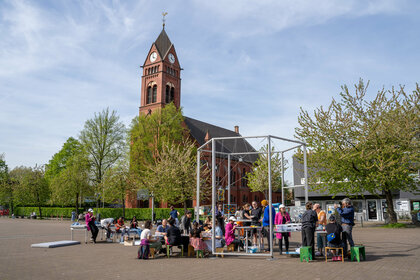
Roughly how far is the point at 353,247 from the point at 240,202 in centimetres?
5197

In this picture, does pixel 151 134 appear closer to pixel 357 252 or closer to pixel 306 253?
pixel 306 253

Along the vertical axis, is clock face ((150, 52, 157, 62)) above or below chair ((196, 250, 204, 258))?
above

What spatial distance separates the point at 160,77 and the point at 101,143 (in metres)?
14.6

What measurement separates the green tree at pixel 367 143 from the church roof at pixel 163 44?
34780 mm

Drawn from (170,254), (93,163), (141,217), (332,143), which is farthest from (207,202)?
(170,254)

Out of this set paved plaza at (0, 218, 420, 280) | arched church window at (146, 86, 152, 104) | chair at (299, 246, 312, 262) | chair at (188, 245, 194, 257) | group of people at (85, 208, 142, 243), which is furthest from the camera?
arched church window at (146, 86, 152, 104)

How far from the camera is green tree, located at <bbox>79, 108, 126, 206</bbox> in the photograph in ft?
148

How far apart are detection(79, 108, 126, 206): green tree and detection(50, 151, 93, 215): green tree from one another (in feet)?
3.91

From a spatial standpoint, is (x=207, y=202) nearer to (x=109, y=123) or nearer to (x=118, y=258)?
(x=109, y=123)

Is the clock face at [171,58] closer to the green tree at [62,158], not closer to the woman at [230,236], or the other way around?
the green tree at [62,158]

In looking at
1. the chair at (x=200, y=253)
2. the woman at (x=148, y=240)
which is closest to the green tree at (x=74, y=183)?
the woman at (x=148, y=240)

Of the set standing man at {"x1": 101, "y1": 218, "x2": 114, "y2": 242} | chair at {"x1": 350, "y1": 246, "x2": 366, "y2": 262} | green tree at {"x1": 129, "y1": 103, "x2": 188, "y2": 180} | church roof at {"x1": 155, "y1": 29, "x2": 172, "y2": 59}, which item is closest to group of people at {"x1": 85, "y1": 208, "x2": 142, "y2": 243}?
standing man at {"x1": 101, "y1": 218, "x2": 114, "y2": 242}

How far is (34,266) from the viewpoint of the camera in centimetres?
912

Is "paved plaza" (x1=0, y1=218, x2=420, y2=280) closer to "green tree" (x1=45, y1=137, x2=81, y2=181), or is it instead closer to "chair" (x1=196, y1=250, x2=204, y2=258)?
"chair" (x1=196, y1=250, x2=204, y2=258)
